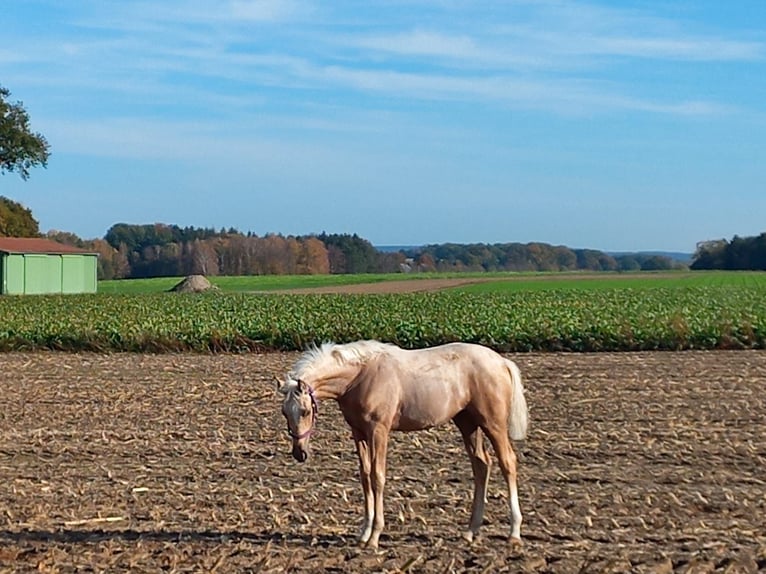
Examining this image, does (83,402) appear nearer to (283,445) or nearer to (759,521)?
(283,445)

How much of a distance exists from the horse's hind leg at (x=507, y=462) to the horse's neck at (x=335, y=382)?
114 cm

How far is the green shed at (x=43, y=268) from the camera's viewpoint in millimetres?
70188

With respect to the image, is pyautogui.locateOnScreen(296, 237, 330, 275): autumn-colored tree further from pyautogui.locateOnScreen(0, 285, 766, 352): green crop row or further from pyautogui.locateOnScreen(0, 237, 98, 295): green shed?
pyautogui.locateOnScreen(0, 285, 766, 352): green crop row

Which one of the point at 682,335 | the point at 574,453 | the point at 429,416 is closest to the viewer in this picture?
the point at 429,416

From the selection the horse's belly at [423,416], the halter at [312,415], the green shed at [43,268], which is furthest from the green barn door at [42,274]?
the halter at [312,415]

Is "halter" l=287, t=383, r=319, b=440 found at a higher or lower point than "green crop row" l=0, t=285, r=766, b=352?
higher

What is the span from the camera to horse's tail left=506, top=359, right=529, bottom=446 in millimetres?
8883

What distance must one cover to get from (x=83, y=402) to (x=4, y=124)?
1822 inches

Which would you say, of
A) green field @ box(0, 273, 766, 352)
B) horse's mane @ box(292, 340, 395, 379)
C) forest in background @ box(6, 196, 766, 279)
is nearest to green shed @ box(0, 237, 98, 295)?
green field @ box(0, 273, 766, 352)

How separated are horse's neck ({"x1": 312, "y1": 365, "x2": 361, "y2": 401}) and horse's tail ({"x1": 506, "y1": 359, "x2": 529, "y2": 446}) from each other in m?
1.27

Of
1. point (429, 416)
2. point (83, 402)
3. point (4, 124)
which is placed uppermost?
point (4, 124)

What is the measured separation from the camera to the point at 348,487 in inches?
456

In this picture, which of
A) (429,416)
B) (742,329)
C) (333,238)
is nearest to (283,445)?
(429,416)

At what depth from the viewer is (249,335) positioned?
32094 mm
